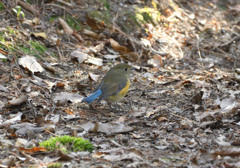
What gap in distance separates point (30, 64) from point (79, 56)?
41.9 inches

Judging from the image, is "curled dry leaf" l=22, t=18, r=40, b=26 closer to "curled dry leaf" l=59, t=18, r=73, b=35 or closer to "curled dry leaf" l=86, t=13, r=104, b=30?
"curled dry leaf" l=59, t=18, r=73, b=35

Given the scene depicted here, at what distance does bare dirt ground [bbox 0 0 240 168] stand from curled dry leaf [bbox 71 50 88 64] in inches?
0.7

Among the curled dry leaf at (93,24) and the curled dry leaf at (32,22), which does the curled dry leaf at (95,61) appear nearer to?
the curled dry leaf at (93,24)

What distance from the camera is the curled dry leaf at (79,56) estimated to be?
628cm

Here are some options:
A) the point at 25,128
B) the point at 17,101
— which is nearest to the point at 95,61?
the point at 17,101

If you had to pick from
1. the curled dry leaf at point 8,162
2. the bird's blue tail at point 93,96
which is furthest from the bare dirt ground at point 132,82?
the bird's blue tail at point 93,96

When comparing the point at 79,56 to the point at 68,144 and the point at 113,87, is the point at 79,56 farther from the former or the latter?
the point at 68,144

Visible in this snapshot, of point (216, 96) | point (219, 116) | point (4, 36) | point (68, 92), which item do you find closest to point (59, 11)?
point (4, 36)

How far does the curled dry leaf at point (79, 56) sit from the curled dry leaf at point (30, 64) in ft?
2.80

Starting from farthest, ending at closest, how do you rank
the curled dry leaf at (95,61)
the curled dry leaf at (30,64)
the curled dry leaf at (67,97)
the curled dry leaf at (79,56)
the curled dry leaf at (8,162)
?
the curled dry leaf at (95,61), the curled dry leaf at (79,56), the curled dry leaf at (30,64), the curled dry leaf at (67,97), the curled dry leaf at (8,162)

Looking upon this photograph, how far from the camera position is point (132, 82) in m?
6.22

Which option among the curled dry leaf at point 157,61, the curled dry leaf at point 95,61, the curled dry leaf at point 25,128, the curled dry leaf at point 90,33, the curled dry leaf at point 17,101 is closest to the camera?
the curled dry leaf at point 25,128

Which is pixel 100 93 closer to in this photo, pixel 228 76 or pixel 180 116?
pixel 180 116

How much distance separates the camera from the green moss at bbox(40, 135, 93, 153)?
350 cm
